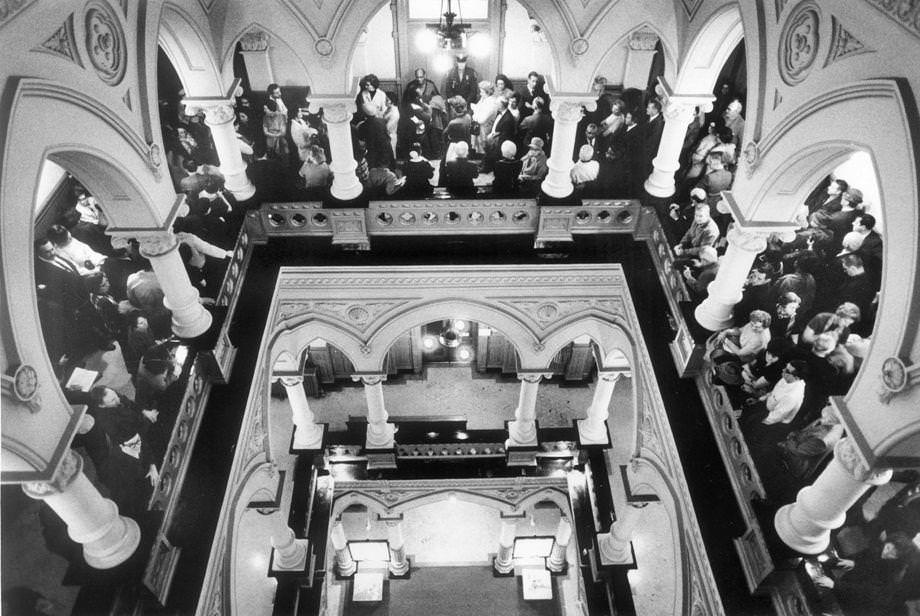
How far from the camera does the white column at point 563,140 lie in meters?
12.0

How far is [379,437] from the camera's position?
45.8ft

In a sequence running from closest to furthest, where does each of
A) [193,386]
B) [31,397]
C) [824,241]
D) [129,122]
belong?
[31,397] < [129,122] < [193,386] < [824,241]

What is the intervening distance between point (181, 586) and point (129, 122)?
227 inches

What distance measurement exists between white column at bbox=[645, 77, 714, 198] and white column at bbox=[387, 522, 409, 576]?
9347mm

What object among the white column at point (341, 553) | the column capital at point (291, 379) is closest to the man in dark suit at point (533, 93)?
the column capital at point (291, 379)

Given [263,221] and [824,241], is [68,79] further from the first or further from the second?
[824,241]

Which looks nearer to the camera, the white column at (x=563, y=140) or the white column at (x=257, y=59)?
the white column at (x=563, y=140)

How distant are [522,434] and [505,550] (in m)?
3.65

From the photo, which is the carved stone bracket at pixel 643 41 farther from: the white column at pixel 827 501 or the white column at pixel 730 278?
the white column at pixel 827 501

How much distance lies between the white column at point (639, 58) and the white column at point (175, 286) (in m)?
10.1

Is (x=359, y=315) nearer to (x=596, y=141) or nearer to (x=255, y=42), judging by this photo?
(x=596, y=141)

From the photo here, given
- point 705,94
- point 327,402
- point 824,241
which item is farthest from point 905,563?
point 327,402

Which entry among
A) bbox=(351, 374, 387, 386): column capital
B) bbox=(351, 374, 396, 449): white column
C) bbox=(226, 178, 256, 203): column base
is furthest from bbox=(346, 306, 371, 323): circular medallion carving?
bbox=(226, 178, 256, 203): column base

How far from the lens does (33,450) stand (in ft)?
21.2
